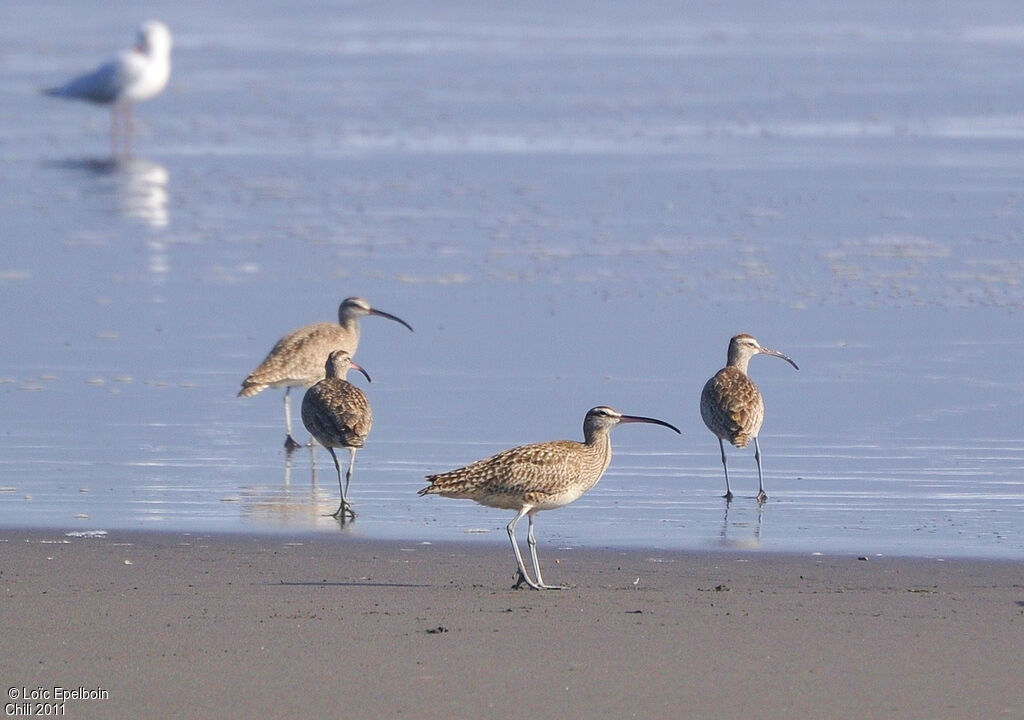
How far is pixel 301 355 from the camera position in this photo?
1273 cm

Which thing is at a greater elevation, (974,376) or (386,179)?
(386,179)

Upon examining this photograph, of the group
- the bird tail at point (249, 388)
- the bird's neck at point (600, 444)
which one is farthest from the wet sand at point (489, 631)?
the bird tail at point (249, 388)

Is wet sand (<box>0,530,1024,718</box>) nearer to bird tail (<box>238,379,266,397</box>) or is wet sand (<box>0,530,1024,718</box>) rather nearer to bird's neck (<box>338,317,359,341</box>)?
bird tail (<box>238,379,266,397</box>)

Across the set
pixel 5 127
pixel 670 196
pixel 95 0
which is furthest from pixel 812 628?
pixel 95 0

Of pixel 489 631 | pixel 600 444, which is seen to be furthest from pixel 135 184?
pixel 489 631

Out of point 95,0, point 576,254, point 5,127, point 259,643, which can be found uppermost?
point 95,0

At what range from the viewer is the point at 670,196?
21281mm

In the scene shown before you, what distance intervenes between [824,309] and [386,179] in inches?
347

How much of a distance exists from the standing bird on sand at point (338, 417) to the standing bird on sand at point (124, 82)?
20.7 metres

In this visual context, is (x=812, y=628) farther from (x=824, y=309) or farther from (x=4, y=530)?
(x=824, y=309)

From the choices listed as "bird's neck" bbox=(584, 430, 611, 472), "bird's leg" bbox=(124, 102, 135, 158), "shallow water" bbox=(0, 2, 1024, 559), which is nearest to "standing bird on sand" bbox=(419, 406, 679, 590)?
"bird's neck" bbox=(584, 430, 611, 472)

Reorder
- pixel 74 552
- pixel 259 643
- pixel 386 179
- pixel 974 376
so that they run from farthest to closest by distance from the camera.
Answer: pixel 386 179
pixel 974 376
pixel 74 552
pixel 259 643

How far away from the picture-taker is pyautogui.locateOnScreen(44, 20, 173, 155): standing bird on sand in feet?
104

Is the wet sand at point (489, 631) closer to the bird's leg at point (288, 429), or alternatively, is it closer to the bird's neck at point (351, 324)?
the bird's leg at point (288, 429)
